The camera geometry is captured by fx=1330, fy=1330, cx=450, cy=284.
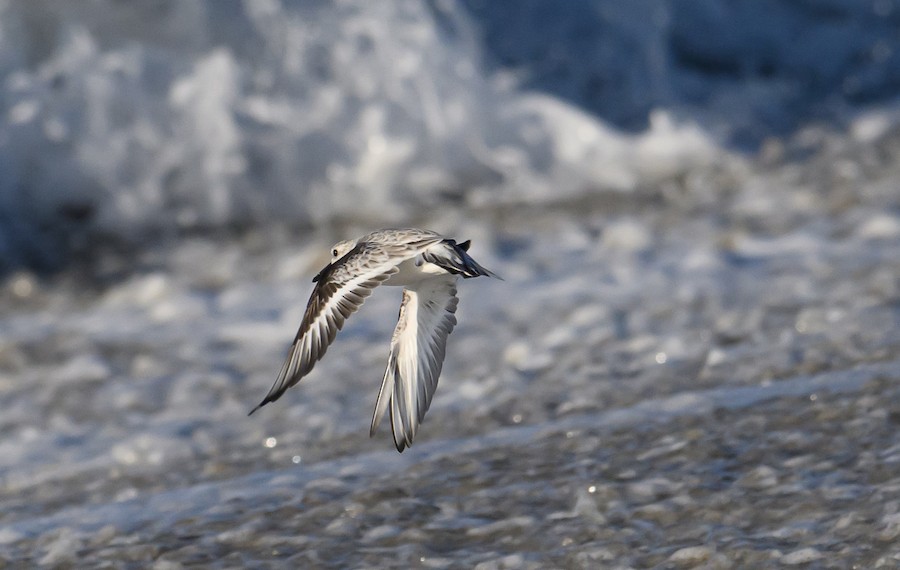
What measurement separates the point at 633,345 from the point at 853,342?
643mm

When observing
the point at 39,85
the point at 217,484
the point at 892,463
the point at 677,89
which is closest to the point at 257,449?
the point at 217,484

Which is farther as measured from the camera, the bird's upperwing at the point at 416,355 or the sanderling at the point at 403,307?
the bird's upperwing at the point at 416,355

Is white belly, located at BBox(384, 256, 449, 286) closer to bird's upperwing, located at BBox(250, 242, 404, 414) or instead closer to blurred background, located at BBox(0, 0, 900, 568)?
bird's upperwing, located at BBox(250, 242, 404, 414)

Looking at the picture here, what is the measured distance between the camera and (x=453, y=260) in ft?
8.10

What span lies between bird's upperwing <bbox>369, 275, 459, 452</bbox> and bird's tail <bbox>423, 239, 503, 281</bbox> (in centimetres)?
25

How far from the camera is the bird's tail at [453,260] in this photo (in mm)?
2379

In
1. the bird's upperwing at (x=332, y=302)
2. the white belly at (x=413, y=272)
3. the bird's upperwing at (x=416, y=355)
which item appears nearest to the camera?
the bird's upperwing at (x=332, y=302)

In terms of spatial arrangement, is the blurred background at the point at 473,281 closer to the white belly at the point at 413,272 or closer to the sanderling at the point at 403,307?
the sanderling at the point at 403,307

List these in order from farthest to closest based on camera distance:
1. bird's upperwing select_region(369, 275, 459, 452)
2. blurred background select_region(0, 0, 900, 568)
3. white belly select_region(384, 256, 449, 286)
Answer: blurred background select_region(0, 0, 900, 568) → bird's upperwing select_region(369, 275, 459, 452) → white belly select_region(384, 256, 449, 286)

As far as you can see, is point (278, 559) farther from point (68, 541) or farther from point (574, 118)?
point (574, 118)

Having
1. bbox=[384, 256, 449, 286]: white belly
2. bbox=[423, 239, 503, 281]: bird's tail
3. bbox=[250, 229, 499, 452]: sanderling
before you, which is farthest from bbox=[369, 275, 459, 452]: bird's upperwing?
bbox=[423, 239, 503, 281]: bird's tail

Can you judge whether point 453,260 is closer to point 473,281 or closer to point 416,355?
point 416,355

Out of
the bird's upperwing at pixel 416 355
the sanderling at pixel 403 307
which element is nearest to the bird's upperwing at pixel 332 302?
the sanderling at pixel 403 307

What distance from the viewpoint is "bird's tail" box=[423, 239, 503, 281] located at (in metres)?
2.38
